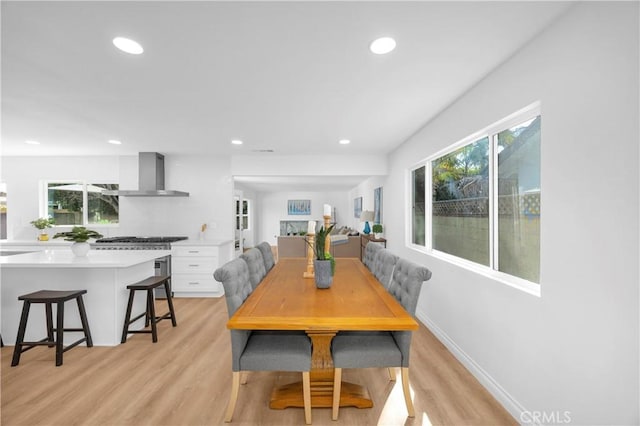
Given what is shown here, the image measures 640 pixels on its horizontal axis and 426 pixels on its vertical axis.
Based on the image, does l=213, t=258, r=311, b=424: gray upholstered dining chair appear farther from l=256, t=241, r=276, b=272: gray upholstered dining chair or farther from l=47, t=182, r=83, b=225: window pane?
l=47, t=182, r=83, b=225: window pane

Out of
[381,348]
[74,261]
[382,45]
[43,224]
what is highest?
[382,45]

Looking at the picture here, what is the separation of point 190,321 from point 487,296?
325 centimetres

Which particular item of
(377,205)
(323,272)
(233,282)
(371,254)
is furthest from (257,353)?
(377,205)

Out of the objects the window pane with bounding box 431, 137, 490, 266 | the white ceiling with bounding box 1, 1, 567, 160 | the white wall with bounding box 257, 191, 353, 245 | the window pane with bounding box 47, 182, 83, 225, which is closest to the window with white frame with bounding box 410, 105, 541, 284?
the window pane with bounding box 431, 137, 490, 266

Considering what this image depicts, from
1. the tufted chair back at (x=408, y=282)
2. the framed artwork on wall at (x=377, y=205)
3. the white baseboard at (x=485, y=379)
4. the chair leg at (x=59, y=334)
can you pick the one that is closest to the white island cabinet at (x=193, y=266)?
the chair leg at (x=59, y=334)

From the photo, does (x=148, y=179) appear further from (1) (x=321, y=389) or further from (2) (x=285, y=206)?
(2) (x=285, y=206)

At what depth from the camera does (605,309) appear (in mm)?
1265

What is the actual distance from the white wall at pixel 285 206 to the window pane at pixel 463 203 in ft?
24.2

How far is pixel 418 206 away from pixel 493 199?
1.63 metres

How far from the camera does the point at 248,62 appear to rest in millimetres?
1916

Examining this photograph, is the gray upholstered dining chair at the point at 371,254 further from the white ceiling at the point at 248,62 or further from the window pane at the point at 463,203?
the white ceiling at the point at 248,62

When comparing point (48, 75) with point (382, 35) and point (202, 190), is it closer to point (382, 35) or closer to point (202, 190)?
point (382, 35)

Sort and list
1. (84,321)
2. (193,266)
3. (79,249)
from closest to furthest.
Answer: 1. (84,321)
2. (79,249)
3. (193,266)

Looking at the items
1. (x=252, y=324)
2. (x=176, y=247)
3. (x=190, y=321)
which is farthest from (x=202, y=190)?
(x=252, y=324)
